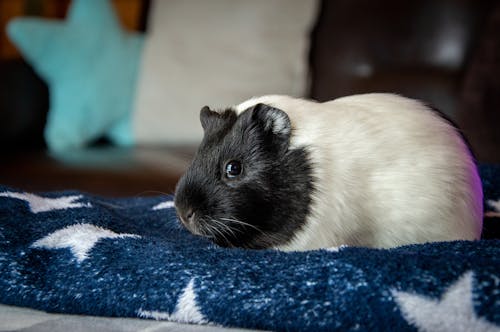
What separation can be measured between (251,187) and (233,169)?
4 centimetres

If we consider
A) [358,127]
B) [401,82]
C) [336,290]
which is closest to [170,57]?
[401,82]

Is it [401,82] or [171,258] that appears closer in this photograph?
[171,258]

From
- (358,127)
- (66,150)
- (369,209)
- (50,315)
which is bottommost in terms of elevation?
(66,150)

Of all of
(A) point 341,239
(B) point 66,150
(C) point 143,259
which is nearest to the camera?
(C) point 143,259

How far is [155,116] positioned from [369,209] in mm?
1360

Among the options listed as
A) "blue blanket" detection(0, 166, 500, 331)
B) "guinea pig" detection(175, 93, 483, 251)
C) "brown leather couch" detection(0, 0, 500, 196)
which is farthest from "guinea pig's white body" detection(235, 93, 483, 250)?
"brown leather couch" detection(0, 0, 500, 196)

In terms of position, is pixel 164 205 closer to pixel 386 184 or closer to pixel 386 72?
pixel 386 184

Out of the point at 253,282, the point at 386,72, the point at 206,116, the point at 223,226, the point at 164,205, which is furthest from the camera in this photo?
the point at 386,72

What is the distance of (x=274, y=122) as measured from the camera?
0.96 m

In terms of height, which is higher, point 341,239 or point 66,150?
point 341,239

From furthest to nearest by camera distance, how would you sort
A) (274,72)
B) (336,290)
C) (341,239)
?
(274,72) < (341,239) < (336,290)

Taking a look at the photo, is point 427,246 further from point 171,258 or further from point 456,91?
point 456,91

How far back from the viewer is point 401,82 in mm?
2090

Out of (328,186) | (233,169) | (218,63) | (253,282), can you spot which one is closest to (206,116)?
(233,169)
